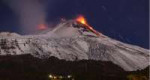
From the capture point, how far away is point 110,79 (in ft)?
430

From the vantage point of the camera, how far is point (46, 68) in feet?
624

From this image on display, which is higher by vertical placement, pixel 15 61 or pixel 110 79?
pixel 15 61

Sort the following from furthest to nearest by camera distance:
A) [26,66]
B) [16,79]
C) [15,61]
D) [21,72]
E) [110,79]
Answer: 1. [15,61]
2. [26,66]
3. [21,72]
4. [16,79]
5. [110,79]

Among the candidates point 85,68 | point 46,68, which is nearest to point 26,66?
point 46,68

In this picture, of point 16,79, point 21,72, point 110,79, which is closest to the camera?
point 110,79

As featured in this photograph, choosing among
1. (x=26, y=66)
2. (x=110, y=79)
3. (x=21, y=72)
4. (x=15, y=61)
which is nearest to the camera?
(x=110, y=79)

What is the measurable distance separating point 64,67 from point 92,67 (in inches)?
537

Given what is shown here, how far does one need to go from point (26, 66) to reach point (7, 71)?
43.2 feet

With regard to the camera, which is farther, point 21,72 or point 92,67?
point 92,67

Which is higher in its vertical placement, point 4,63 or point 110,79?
point 4,63

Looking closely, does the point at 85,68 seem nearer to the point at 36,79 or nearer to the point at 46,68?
the point at 46,68

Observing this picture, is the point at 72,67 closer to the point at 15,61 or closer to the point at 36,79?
the point at 15,61

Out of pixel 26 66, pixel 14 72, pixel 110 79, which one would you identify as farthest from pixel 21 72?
pixel 110 79

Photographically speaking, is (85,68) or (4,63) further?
(4,63)
